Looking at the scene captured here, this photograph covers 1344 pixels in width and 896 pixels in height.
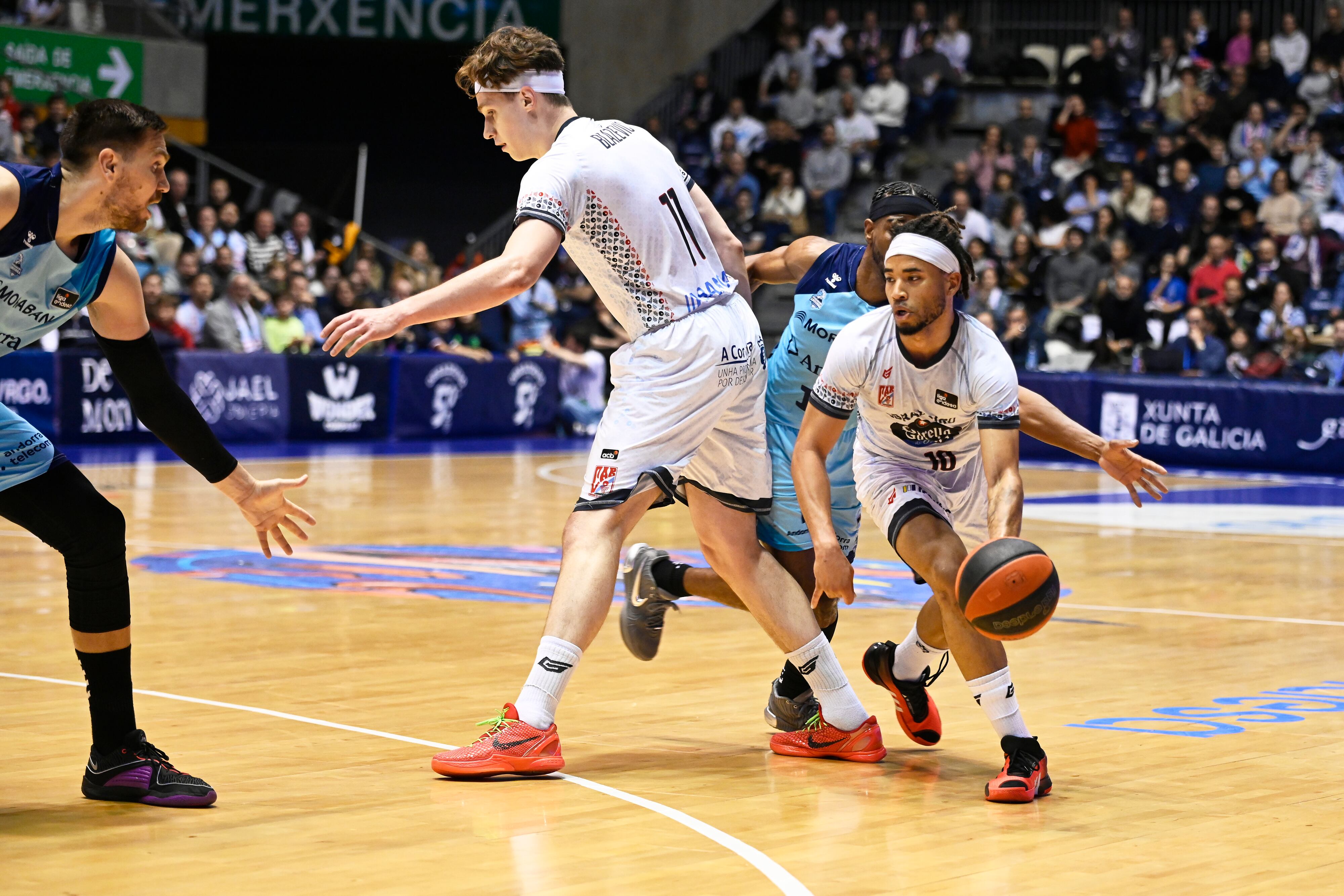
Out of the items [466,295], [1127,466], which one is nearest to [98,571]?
[466,295]

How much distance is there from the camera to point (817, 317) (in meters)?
6.48

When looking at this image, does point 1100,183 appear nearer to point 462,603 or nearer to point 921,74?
point 921,74

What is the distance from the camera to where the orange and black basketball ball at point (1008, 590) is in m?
4.98

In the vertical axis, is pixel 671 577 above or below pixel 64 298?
below

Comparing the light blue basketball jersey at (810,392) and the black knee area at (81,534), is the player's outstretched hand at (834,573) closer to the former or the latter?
the light blue basketball jersey at (810,392)

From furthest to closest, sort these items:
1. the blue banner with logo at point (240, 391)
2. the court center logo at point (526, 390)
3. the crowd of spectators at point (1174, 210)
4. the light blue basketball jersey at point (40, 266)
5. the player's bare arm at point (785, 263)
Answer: the court center logo at point (526, 390) < the crowd of spectators at point (1174, 210) < the blue banner with logo at point (240, 391) < the player's bare arm at point (785, 263) < the light blue basketball jersey at point (40, 266)

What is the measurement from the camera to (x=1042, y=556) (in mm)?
5043

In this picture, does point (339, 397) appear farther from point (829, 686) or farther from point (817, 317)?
point (829, 686)

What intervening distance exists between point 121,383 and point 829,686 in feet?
8.05

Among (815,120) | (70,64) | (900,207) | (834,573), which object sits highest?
(70,64)

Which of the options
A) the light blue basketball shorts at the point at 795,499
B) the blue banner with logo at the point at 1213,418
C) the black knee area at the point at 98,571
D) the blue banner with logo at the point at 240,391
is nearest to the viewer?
the black knee area at the point at 98,571

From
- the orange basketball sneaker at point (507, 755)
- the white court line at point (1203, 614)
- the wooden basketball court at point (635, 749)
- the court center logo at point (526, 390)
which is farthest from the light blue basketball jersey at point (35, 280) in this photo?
the court center logo at point (526, 390)

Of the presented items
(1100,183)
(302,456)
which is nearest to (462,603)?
(302,456)

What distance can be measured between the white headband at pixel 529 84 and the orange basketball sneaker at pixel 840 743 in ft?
7.40
